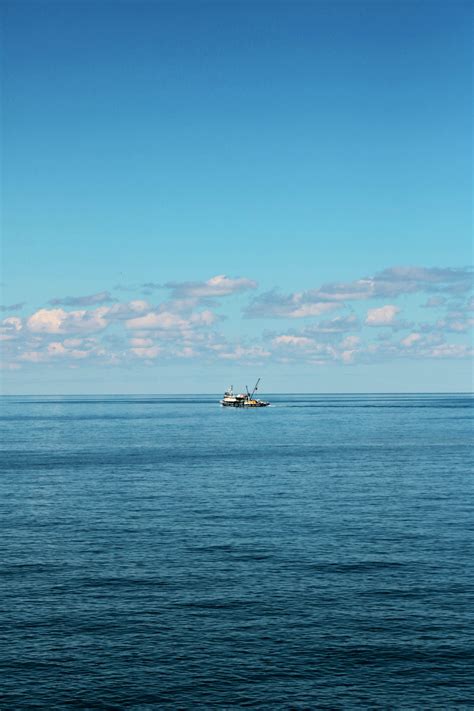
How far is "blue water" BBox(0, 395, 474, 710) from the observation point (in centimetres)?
4325

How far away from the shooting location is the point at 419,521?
3386 inches

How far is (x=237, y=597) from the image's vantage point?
57781mm

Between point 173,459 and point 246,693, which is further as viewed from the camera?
point 173,459

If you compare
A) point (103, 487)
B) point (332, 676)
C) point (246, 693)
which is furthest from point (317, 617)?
Answer: point (103, 487)

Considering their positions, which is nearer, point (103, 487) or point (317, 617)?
point (317, 617)

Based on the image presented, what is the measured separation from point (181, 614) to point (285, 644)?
378 inches

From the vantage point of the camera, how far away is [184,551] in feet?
235

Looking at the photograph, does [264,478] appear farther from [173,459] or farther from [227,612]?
[227,612]

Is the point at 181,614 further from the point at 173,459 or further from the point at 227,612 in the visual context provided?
the point at 173,459

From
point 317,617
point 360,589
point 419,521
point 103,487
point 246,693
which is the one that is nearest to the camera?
point 246,693

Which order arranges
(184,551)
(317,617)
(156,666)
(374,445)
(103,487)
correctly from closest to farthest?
(156,666)
(317,617)
(184,551)
(103,487)
(374,445)

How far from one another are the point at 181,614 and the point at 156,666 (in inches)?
342

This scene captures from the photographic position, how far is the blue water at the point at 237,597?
43250mm

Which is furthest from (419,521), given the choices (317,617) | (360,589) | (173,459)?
(173,459)
